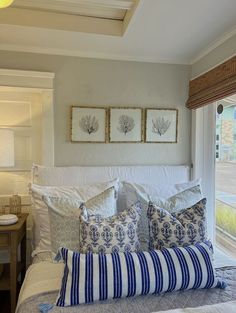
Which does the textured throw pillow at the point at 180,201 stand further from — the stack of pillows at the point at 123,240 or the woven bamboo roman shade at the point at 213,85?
the woven bamboo roman shade at the point at 213,85

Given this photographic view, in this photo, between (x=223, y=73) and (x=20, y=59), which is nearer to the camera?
(x=223, y=73)

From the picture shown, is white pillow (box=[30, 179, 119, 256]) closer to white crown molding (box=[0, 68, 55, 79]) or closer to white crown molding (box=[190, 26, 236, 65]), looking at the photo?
white crown molding (box=[0, 68, 55, 79])

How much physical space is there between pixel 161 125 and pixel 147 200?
35.9 inches

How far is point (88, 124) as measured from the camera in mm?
2471

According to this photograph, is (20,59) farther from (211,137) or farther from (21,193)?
(211,137)

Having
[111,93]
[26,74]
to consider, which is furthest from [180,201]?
[26,74]

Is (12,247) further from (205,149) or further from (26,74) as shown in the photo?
(205,149)

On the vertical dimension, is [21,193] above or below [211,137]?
below

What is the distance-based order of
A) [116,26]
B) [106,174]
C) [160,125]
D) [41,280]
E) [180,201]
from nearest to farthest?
[41,280], [180,201], [116,26], [106,174], [160,125]

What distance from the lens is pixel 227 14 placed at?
1784 mm

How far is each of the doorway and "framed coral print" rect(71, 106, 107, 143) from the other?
108 cm

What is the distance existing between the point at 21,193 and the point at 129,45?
64.5 inches

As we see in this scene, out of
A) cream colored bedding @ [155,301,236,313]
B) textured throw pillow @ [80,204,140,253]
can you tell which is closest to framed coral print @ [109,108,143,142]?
textured throw pillow @ [80,204,140,253]

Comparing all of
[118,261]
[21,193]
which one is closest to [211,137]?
[118,261]
